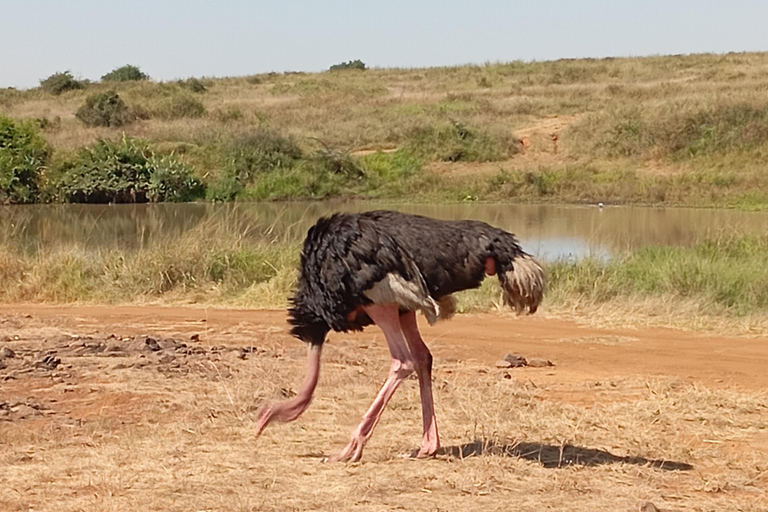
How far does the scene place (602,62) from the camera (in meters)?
55.9

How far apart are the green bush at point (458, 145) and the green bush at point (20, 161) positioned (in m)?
11.2

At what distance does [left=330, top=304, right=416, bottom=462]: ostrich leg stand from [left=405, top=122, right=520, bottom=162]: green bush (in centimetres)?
2719

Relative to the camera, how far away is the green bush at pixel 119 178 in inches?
1083

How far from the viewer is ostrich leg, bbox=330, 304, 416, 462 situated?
5297mm

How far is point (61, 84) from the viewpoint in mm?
53062

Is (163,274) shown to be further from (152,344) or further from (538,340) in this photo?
(538,340)

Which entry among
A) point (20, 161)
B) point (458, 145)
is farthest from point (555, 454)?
point (458, 145)

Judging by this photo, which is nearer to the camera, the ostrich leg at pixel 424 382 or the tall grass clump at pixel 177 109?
the ostrich leg at pixel 424 382

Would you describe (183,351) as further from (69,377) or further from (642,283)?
(642,283)

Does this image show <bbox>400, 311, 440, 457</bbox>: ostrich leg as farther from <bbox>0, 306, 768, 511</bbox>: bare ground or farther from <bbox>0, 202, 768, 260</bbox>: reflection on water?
<bbox>0, 202, 768, 260</bbox>: reflection on water

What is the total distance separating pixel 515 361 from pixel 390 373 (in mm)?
3273

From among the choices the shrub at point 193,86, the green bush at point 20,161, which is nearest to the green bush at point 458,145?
the green bush at point 20,161

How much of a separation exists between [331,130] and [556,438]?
30845 mm

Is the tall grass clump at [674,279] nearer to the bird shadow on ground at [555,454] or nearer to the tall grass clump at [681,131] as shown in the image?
the bird shadow on ground at [555,454]
